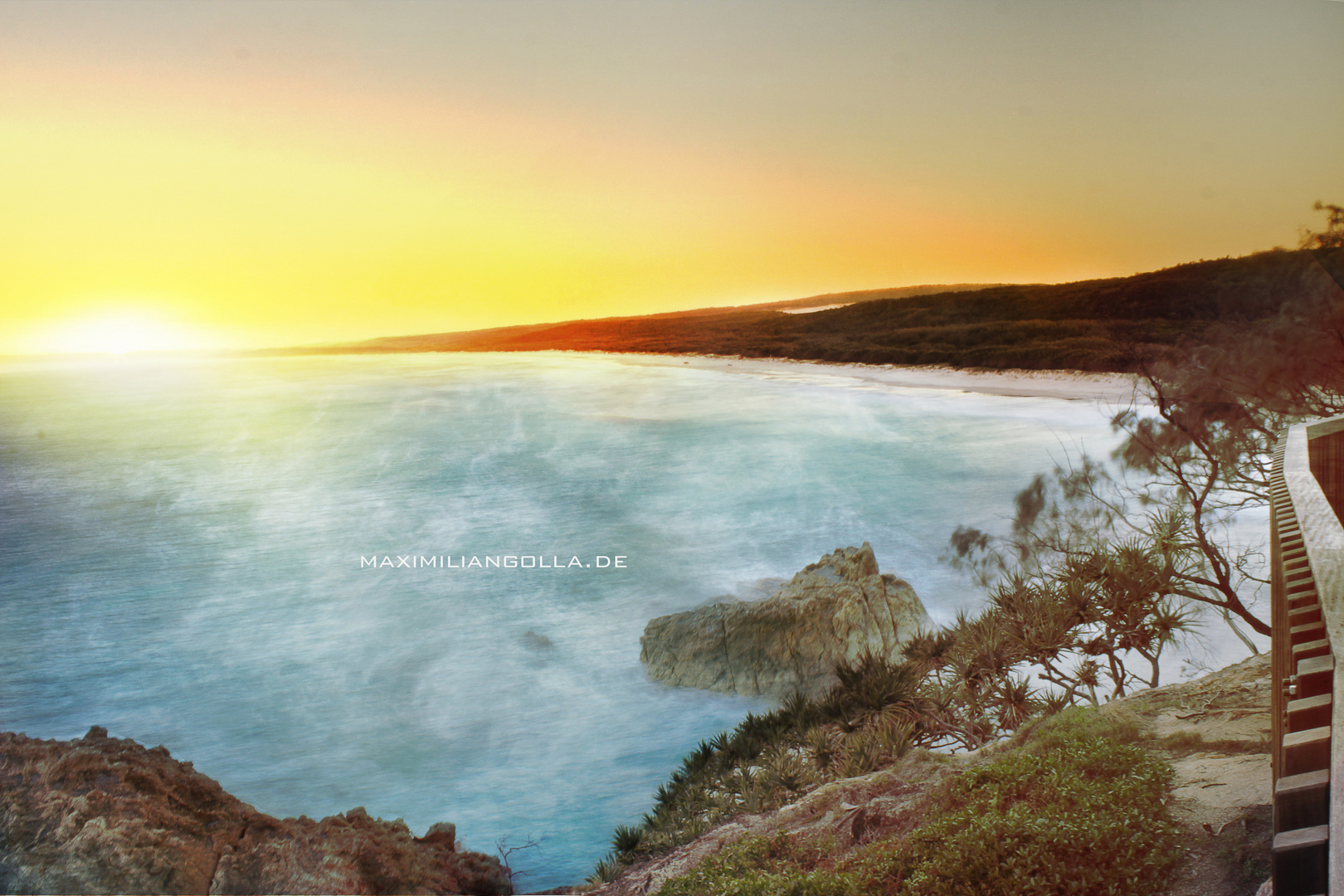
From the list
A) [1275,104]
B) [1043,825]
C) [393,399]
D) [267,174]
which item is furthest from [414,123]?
[1275,104]

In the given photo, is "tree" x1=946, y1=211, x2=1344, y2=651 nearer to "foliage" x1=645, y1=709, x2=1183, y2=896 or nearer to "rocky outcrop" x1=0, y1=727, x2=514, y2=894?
"foliage" x1=645, y1=709, x2=1183, y2=896

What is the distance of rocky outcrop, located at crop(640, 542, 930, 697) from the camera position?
26.9ft

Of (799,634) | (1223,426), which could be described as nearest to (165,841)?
(799,634)

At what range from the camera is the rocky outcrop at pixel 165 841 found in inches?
156

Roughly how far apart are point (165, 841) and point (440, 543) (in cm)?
814

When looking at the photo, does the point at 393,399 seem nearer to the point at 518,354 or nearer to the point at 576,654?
the point at 518,354

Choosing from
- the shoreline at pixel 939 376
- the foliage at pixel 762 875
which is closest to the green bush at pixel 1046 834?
the foliage at pixel 762 875

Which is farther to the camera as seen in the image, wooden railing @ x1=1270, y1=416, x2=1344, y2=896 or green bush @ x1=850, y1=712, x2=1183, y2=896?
green bush @ x1=850, y1=712, x2=1183, y2=896

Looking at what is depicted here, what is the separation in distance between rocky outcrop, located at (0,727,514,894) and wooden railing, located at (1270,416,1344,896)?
425cm

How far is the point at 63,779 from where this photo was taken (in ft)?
15.0

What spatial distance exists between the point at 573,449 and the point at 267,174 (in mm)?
6522

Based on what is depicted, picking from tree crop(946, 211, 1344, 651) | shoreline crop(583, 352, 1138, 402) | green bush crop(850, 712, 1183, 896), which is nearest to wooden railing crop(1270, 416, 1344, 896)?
green bush crop(850, 712, 1183, 896)

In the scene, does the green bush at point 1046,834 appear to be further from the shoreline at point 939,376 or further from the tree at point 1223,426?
the shoreline at point 939,376

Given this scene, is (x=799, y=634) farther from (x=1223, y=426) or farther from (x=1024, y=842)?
(x=1024, y=842)
